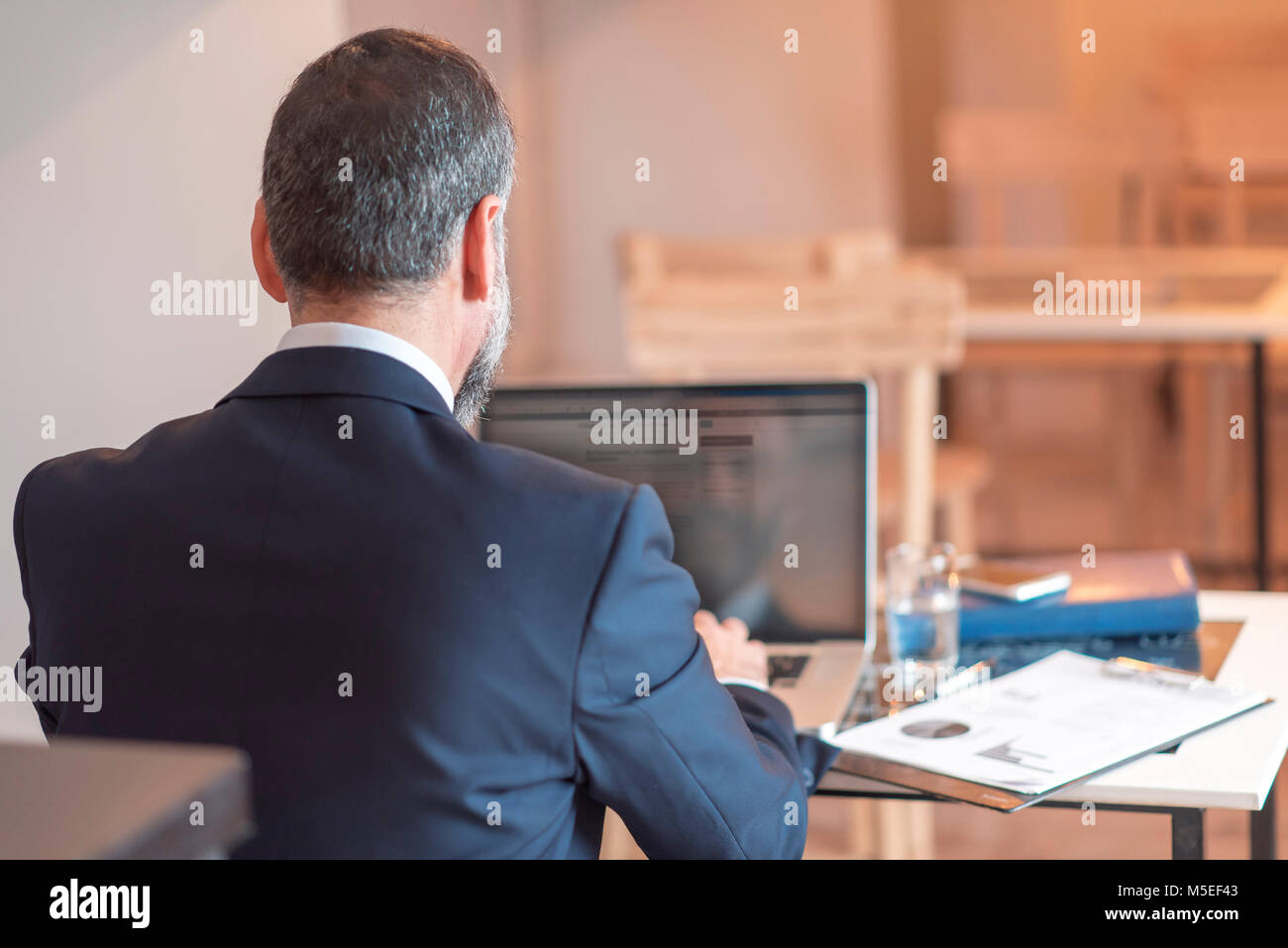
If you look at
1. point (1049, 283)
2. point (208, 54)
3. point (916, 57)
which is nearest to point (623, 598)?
point (208, 54)

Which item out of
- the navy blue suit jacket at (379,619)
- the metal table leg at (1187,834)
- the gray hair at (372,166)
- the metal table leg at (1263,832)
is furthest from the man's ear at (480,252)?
the metal table leg at (1263,832)

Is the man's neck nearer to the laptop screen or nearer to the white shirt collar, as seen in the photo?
the white shirt collar

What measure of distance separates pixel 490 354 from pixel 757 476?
443mm

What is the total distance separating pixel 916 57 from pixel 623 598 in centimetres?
479

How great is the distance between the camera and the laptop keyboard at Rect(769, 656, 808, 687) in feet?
4.29

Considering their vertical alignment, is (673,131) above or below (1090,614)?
above

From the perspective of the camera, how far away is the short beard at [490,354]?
101 centimetres

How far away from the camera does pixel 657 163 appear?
15.9 feet

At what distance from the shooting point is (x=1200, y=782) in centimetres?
105

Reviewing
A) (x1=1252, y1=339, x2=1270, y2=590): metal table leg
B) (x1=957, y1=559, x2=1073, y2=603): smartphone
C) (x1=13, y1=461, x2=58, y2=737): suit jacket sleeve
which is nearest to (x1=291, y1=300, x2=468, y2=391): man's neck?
(x1=13, y1=461, x2=58, y2=737): suit jacket sleeve

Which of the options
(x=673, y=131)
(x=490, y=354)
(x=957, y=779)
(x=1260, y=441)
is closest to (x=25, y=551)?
(x=490, y=354)

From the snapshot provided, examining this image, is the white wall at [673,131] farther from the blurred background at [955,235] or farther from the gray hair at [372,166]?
the gray hair at [372,166]

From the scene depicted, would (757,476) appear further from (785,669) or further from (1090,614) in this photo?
(1090,614)

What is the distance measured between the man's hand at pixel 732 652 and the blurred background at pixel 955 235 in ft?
2.49
